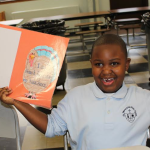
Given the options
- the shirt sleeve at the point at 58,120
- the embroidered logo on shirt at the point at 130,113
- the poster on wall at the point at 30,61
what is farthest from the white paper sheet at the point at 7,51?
the embroidered logo on shirt at the point at 130,113

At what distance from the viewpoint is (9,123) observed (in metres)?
1.40

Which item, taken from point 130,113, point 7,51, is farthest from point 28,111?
point 130,113

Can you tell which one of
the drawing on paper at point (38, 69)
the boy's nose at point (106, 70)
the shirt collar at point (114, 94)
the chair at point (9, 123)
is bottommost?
the chair at point (9, 123)

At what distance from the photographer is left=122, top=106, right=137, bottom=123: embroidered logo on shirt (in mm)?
1236

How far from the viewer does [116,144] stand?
1.23 m

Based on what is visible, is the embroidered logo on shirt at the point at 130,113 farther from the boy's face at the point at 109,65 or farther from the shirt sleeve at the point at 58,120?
the shirt sleeve at the point at 58,120

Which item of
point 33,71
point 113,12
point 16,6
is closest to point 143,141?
point 33,71

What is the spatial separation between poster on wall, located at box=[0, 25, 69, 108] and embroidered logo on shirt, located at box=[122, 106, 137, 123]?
321 millimetres

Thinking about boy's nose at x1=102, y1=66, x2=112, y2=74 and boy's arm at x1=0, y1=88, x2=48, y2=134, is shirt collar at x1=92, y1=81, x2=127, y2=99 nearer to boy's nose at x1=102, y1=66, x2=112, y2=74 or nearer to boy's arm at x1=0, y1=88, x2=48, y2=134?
boy's nose at x1=102, y1=66, x2=112, y2=74

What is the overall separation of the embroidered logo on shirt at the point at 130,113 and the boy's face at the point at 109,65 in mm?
97

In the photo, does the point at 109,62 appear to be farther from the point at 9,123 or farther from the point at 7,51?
the point at 9,123

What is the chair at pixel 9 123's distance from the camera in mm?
1367

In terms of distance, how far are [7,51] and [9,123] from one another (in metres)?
0.43

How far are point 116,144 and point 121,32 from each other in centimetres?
722
